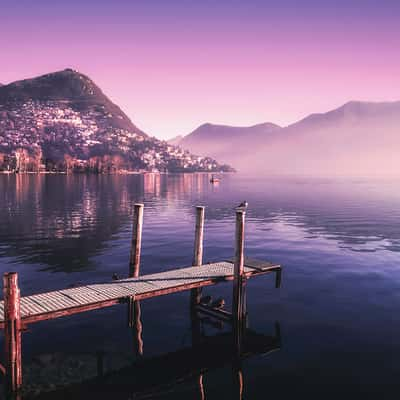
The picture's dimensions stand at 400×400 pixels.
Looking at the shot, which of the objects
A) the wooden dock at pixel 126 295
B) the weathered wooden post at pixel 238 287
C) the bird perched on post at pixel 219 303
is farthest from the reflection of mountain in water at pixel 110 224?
the weathered wooden post at pixel 238 287

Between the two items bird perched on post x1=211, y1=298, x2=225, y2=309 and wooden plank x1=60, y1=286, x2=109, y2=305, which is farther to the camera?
bird perched on post x1=211, y1=298, x2=225, y2=309

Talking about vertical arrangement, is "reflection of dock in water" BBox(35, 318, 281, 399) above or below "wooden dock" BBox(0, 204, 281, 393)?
below

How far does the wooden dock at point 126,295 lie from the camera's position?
1506 centimetres

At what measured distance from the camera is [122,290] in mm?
20266

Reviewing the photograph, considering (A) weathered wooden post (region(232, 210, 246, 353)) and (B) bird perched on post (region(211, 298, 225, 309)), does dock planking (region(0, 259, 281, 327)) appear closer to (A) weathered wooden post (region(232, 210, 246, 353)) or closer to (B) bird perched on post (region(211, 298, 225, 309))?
(B) bird perched on post (region(211, 298, 225, 309))

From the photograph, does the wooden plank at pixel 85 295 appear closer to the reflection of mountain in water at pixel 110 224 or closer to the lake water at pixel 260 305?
the lake water at pixel 260 305

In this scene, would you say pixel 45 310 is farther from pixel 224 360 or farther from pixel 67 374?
pixel 224 360

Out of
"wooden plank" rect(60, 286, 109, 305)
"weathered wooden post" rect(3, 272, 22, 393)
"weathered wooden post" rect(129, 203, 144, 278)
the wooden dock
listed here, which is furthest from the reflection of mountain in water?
"weathered wooden post" rect(3, 272, 22, 393)

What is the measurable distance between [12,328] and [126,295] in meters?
5.48

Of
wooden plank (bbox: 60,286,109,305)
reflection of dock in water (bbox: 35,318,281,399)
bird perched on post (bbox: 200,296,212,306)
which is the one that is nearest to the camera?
reflection of dock in water (bbox: 35,318,281,399)

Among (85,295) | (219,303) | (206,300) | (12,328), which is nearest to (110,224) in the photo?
(206,300)

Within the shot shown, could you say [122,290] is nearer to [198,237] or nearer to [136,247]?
[136,247]

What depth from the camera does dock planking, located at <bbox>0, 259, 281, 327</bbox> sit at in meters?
17.5

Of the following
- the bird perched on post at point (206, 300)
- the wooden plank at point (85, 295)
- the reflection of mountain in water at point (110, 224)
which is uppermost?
the wooden plank at point (85, 295)
